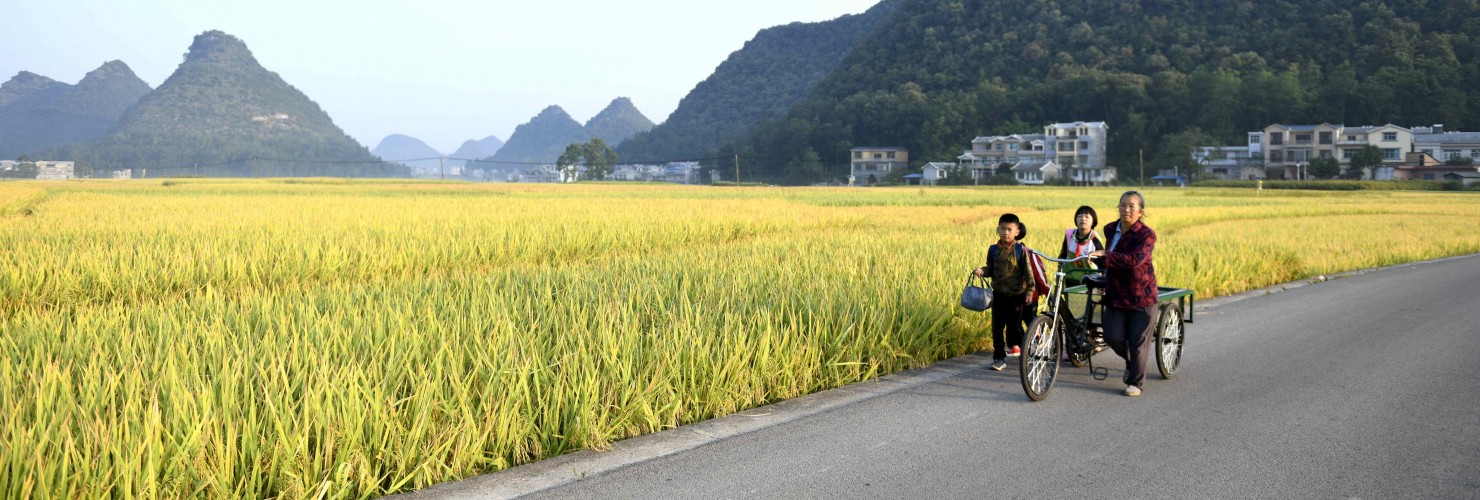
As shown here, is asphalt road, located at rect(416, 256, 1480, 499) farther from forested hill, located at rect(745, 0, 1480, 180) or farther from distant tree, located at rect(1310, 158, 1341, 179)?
forested hill, located at rect(745, 0, 1480, 180)

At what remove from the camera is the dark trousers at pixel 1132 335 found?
5.75 meters

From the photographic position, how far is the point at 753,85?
564 ft

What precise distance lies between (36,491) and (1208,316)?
892cm

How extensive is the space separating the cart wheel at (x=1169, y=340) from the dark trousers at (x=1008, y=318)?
0.80 metres

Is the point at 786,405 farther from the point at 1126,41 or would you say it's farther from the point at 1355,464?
the point at 1126,41

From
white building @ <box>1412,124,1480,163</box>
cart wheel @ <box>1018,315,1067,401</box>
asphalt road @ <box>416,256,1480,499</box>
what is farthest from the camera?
white building @ <box>1412,124,1480,163</box>

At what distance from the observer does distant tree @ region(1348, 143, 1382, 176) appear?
68750 millimetres

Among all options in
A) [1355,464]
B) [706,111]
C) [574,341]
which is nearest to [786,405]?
[574,341]

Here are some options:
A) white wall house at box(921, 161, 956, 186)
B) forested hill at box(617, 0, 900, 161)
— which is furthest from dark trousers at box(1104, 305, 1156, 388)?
forested hill at box(617, 0, 900, 161)

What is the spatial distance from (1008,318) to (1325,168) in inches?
2986

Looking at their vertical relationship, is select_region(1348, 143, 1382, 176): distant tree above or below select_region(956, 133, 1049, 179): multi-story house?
below

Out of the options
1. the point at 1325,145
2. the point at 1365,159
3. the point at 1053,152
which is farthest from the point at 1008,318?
the point at 1053,152

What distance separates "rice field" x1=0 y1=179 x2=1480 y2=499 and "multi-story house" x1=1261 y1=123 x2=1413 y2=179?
69.6 m

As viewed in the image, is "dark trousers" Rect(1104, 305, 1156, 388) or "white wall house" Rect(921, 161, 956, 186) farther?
"white wall house" Rect(921, 161, 956, 186)
